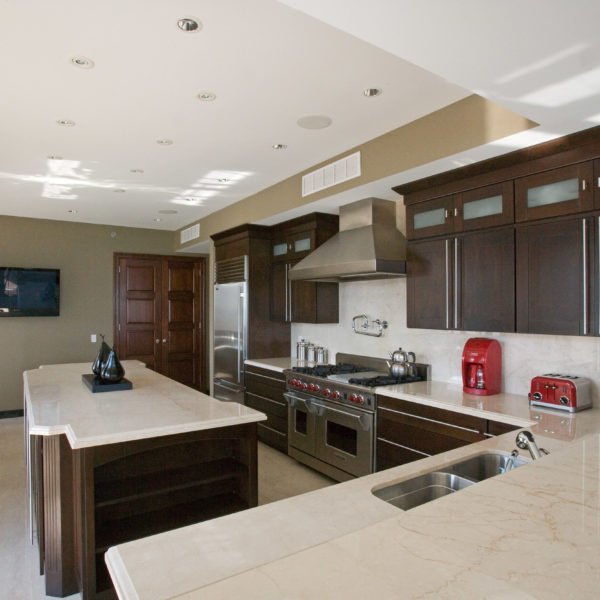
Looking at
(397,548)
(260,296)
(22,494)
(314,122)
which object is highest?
(314,122)

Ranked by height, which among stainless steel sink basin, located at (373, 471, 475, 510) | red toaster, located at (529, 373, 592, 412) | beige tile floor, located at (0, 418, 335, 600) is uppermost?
red toaster, located at (529, 373, 592, 412)

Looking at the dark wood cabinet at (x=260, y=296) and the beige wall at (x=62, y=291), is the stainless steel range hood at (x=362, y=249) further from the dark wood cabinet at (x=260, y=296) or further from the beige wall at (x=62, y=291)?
the beige wall at (x=62, y=291)

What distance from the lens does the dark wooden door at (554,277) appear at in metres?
2.54

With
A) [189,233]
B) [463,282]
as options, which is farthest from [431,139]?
[189,233]

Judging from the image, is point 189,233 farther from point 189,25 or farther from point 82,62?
point 189,25

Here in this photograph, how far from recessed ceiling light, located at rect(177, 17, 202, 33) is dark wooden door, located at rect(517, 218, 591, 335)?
2.15m

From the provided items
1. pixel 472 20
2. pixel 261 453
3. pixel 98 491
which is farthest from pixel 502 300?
pixel 261 453

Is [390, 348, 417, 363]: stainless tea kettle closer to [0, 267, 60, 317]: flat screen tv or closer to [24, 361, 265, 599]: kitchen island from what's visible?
[24, 361, 265, 599]: kitchen island

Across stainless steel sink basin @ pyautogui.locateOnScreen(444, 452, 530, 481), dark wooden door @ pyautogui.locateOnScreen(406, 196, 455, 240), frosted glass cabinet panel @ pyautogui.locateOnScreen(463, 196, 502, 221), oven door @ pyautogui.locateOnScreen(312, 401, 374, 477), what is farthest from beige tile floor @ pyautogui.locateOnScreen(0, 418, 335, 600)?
frosted glass cabinet panel @ pyautogui.locateOnScreen(463, 196, 502, 221)

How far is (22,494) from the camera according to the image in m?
3.76

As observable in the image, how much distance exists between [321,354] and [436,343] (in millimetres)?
1521

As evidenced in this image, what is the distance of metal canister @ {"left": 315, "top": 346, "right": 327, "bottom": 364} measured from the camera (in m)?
4.98

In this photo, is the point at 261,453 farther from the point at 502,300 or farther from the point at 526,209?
the point at 526,209

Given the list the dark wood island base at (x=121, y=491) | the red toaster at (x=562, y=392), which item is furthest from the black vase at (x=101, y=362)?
the red toaster at (x=562, y=392)
